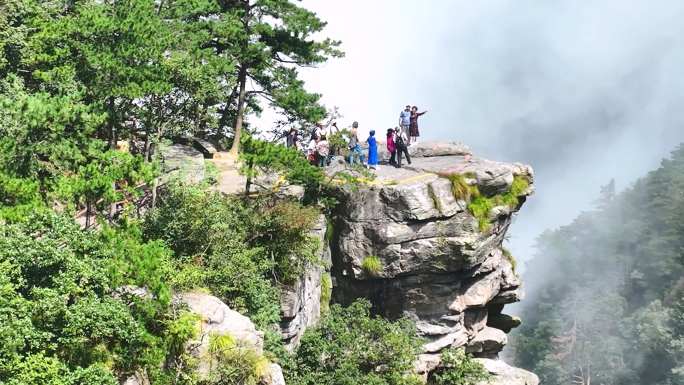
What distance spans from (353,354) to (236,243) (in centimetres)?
480

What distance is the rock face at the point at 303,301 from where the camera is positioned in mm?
21219

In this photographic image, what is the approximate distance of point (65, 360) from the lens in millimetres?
12648

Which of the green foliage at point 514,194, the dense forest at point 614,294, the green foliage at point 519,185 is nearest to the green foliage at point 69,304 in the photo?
the green foliage at point 514,194

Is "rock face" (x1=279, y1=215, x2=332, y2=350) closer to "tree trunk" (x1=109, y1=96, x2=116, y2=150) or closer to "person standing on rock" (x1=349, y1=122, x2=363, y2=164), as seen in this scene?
"person standing on rock" (x1=349, y1=122, x2=363, y2=164)

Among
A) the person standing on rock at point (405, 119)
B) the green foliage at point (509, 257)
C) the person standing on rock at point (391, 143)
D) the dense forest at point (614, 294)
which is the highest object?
the person standing on rock at point (405, 119)

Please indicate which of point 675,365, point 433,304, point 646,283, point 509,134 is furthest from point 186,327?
point 509,134

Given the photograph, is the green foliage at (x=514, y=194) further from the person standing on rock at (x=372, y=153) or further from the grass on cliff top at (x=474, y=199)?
the person standing on rock at (x=372, y=153)

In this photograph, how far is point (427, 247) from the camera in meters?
23.4

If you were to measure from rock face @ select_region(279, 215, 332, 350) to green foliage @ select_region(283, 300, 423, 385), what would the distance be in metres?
0.78

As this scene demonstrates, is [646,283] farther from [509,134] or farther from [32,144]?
[509,134]

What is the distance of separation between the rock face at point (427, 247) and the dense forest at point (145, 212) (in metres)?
1.41

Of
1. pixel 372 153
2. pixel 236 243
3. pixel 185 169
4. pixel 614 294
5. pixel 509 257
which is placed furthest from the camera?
pixel 614 294

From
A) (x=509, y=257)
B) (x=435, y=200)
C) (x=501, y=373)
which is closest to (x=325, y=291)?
(x=435, y=200)

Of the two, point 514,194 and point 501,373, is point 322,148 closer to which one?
point 514,194
